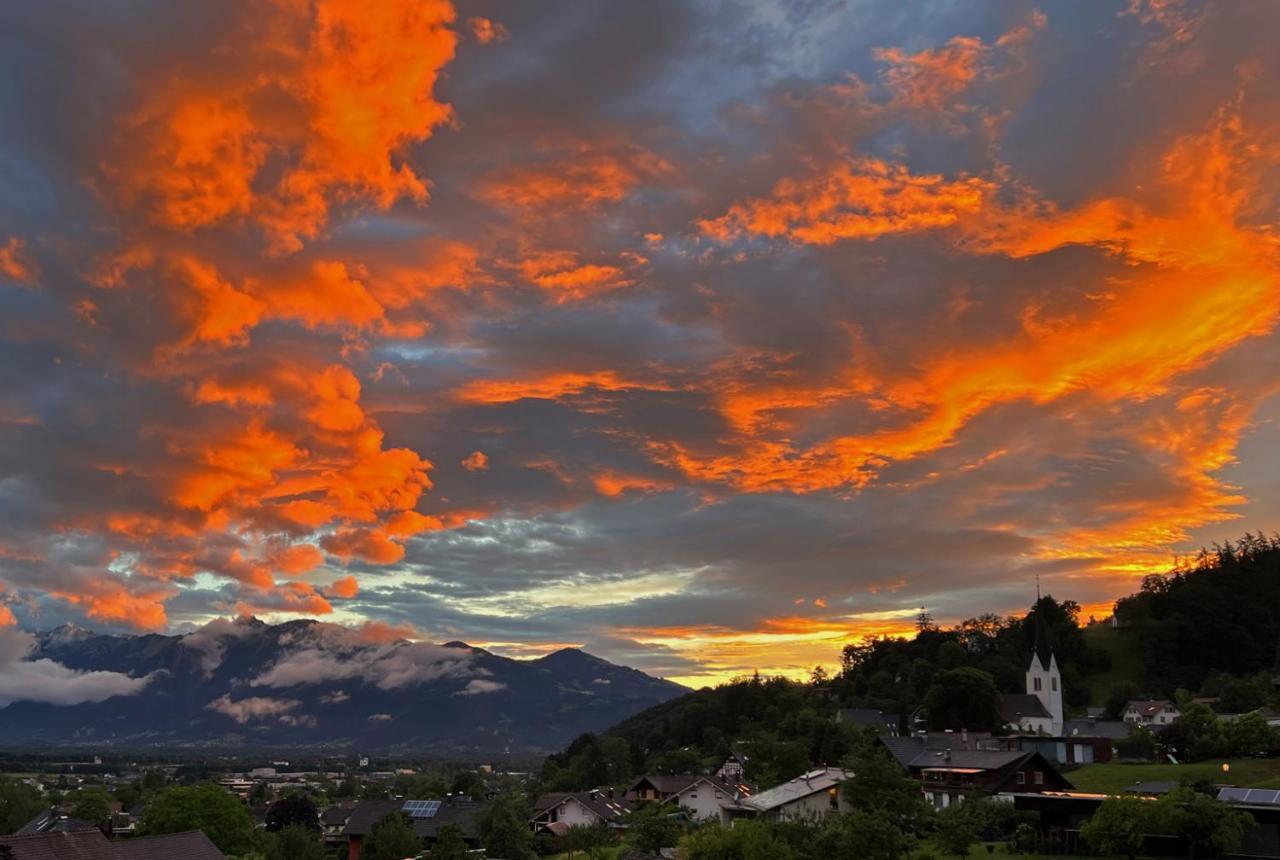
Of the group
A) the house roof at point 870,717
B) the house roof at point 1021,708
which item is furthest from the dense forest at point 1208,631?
the house roof at point 870,717

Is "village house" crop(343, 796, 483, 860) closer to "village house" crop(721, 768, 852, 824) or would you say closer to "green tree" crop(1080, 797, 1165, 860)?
"village house" crop(721, 768, 852, 824)

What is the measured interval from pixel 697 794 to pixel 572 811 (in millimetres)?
12771

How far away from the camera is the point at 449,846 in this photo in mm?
79938

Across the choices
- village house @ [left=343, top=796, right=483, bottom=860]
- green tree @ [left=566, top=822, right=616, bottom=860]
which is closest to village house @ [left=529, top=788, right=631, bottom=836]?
village house @ [left=343, top=796, right=483, bottom=860]

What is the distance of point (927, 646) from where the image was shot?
18188cm

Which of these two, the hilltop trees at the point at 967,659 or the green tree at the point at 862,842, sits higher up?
the hilltop trees at the point at 967,659

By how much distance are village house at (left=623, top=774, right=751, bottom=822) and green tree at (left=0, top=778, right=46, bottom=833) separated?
57.9 m

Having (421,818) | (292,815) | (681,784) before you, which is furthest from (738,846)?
(292,815)

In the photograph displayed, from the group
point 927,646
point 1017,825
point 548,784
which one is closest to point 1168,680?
point 927,646

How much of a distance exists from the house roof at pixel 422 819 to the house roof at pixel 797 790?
26871 mm

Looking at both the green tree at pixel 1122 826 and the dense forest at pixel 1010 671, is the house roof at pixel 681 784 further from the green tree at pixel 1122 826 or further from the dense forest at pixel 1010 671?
the green tree at pixel 1122 826

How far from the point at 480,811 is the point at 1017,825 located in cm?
4759

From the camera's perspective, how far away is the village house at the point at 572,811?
317ft

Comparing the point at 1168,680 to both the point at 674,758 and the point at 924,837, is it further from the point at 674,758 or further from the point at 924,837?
the point at 924,837
